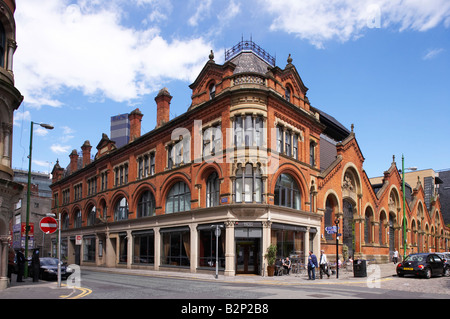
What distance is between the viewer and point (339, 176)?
37.6 metres

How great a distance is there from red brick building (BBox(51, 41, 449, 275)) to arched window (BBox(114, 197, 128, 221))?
0.65 feet

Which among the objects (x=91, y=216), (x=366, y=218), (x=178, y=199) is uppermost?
(x=178, y=199)

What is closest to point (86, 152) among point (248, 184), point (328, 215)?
point (248, 184)

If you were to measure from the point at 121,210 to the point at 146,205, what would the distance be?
5520mm

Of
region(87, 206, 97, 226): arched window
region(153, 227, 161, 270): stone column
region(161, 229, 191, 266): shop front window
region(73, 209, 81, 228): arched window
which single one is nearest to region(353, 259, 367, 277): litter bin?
region(161, 229, 191, 266): shop front window

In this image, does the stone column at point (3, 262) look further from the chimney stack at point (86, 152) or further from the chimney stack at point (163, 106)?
the chimney stack at point (86, 152)

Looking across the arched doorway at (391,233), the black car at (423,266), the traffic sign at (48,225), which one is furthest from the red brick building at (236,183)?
the traffic sign at (48,225)

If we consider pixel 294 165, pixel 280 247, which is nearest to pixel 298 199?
pixel 294 165

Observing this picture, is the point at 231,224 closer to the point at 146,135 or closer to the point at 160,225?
the point at 160,225

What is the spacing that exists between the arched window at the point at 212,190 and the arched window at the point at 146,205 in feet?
27.9

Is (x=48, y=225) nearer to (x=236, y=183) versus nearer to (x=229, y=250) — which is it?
(x=229, y=250)

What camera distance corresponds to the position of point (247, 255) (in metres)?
27.7
